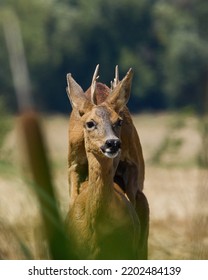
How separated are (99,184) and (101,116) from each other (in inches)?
17.4

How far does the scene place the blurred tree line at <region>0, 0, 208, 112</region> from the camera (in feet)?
183

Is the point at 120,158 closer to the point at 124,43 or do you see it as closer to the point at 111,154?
the point at 111,154

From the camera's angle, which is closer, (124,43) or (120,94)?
(120,94)

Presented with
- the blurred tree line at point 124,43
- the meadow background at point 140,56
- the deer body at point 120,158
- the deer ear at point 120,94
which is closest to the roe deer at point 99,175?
the deer ear at point 120,94

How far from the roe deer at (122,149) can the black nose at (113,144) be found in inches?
22.9

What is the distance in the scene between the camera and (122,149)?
26.0 feet

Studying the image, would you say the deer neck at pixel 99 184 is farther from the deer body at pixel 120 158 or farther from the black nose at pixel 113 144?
the deer body at pixel 120 158

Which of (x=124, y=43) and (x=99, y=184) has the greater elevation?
(x=99, y=184)

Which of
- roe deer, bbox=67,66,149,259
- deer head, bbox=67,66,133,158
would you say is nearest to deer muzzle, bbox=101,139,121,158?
deer head, bbox=67,66,133,158

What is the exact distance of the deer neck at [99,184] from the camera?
264 inches

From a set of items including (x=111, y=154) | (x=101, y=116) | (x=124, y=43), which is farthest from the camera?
(x=124, y=43)

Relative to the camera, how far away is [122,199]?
Answer: 704 centimetres

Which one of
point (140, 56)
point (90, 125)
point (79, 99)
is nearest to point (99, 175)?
point (90, 125)
